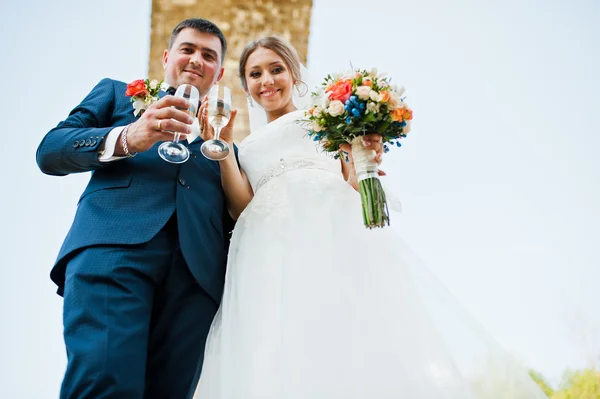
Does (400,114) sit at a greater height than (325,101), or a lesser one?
lesser

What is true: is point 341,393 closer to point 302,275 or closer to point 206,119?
point 302,275

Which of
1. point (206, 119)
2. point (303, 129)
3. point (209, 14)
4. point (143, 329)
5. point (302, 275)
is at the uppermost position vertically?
point (209, 14)

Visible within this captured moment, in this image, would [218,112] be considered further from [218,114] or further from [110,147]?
[110,147]

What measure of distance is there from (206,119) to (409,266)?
915mm

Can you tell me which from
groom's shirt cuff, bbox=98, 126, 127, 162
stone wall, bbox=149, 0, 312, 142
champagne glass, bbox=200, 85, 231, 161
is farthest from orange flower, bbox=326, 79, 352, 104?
stone wall, bbox=149, 0, 312, 142

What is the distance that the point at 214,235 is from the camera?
184 centimetres

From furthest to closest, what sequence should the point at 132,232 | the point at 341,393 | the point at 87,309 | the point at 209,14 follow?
the point at 209,14
the point at 132,232
the point at 87,309
the point at 341,393

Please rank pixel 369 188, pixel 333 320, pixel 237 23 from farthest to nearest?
pixel 237 23
pixel 369 188
pixel 333 320

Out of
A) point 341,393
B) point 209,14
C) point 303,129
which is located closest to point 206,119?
point 303,129

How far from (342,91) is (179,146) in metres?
0.73

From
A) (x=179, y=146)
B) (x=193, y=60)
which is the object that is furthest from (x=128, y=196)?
(x=193, y=60)

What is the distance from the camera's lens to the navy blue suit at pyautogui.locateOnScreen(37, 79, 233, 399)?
1430mm

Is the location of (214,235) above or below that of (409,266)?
above

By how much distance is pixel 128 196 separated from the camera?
1.67 m
